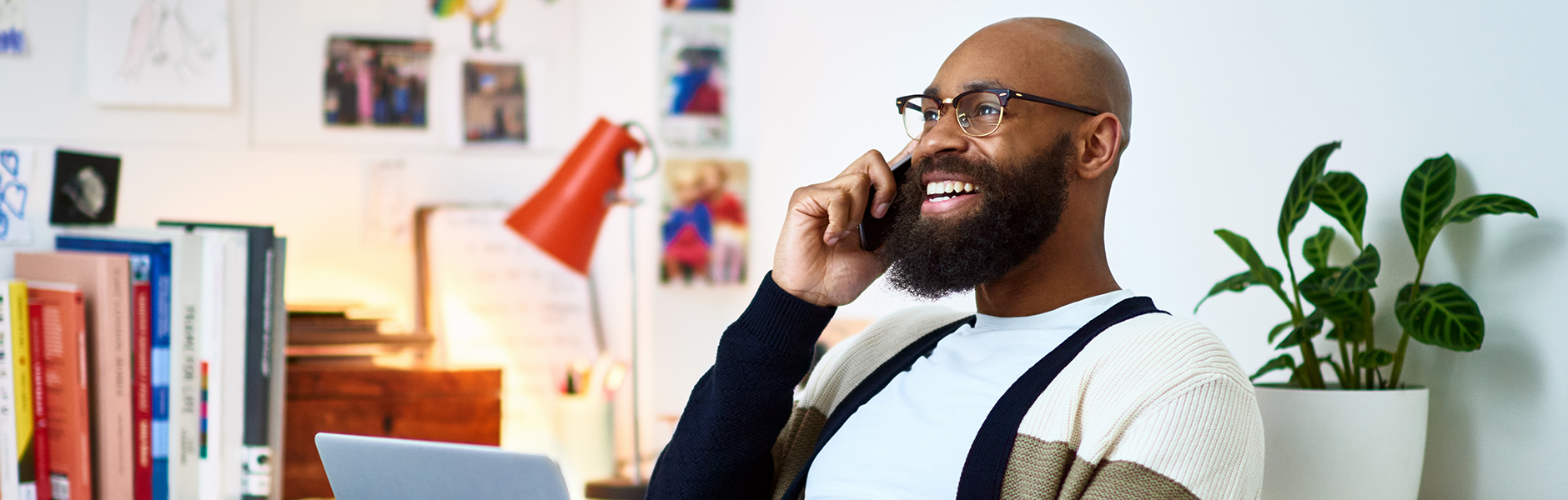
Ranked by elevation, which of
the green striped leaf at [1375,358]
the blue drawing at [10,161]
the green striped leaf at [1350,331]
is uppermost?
the blue drawing at [10,161]

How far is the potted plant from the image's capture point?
873 millimetres

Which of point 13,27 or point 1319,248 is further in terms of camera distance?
point 13,27

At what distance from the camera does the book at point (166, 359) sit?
1564 mm

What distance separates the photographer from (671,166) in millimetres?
2562

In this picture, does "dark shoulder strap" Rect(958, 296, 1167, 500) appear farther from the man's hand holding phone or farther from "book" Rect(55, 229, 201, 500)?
"book" Rect(55, 229, 201, 500)

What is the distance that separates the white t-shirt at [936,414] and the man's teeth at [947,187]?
14 centimetres

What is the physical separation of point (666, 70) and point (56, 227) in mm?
1299

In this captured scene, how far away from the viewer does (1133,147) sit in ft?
4.65

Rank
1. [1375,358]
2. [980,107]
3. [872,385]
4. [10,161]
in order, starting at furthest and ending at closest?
[10,161], [872,385], [980,107], [1375,358]

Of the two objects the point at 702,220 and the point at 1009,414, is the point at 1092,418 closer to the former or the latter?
the point at 1009,414

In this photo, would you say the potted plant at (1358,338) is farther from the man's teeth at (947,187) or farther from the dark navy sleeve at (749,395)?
the dark navy sleeve at (749,395)

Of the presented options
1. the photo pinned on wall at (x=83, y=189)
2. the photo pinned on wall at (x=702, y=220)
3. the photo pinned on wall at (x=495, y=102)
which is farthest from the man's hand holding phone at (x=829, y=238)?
the photo pinned on wall at (x=495, y=102)

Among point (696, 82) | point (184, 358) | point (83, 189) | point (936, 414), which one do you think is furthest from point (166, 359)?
point (696, 82)

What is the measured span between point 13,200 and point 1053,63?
1.59 m
